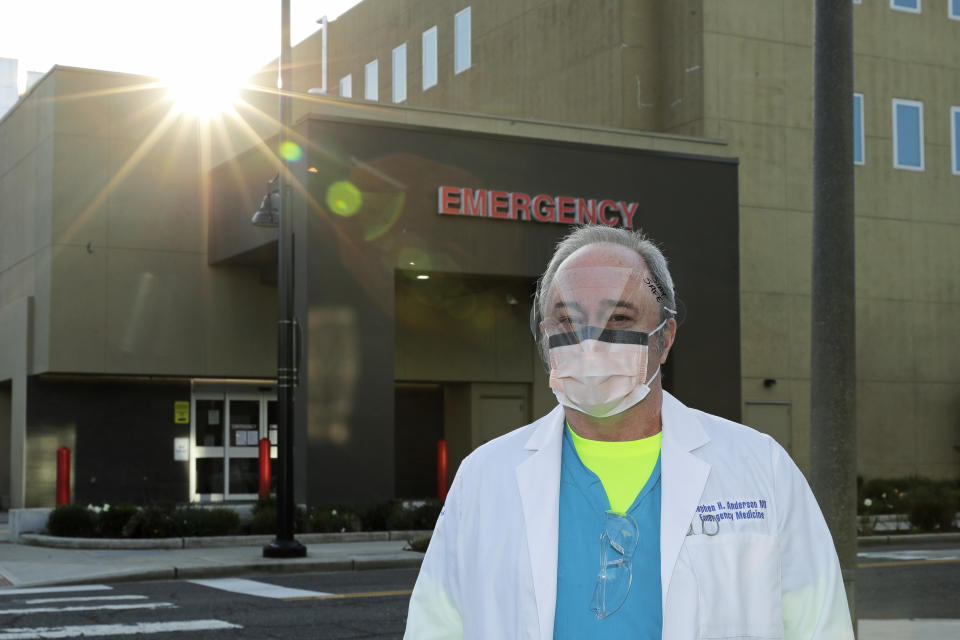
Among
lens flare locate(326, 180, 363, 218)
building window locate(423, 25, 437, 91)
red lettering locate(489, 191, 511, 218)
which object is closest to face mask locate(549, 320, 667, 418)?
lens flare locate(326, 180, 363, 218)

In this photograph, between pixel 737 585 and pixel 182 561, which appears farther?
pixel 182 561

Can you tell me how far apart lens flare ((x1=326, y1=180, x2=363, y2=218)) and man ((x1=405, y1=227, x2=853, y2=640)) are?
19.6 metres

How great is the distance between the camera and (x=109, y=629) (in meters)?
10.9

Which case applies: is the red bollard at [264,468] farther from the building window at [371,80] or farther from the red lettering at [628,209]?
the building window at [371,80]

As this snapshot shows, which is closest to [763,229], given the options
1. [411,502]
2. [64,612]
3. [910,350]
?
[910,350]

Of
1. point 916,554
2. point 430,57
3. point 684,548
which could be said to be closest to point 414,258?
point 916,554

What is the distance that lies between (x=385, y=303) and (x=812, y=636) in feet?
66.6

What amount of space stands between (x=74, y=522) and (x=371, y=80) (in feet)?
75.4

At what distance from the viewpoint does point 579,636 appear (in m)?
2.97

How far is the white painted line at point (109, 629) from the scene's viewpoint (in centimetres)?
1048

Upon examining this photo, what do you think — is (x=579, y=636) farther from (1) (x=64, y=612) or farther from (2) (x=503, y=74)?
(2) (x=503, y=74)

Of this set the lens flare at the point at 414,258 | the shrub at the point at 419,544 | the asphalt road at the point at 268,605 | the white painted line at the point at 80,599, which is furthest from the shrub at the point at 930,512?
the white painted line at the point at 80,599

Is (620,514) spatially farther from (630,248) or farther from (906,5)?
(906,5)

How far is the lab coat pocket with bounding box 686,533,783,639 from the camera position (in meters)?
2.93
